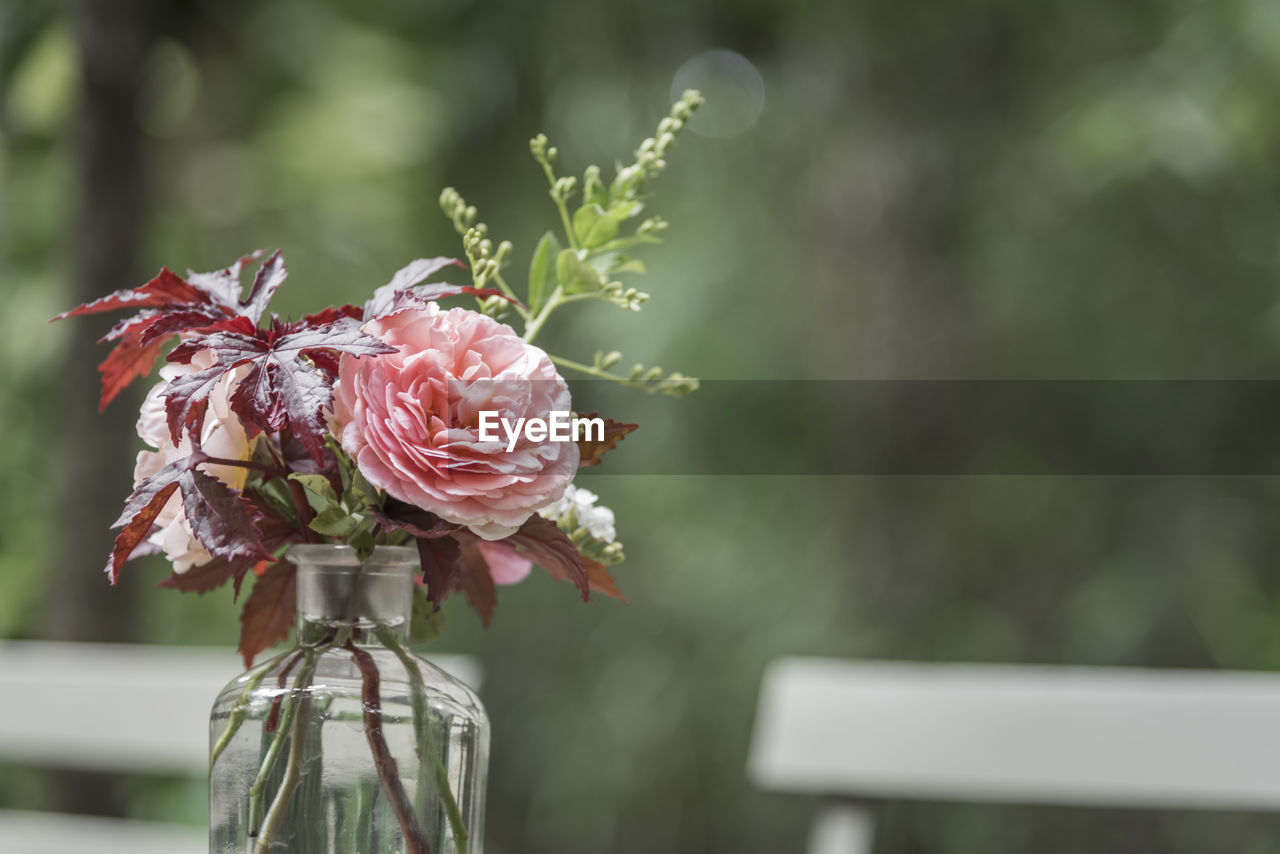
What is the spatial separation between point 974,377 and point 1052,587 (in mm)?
519

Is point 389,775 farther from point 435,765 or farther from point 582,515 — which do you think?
point 582,515

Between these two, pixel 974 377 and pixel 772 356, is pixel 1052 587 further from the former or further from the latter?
pixel 772 356

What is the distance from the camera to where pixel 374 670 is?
0.44 meters

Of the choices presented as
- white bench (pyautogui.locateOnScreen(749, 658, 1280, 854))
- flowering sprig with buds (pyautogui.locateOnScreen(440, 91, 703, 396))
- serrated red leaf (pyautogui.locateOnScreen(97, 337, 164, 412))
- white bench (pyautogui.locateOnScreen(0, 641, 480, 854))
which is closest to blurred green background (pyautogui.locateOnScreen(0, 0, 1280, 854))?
white bench (pyautogui.locateOnScreen(0, 641, 480, 854))

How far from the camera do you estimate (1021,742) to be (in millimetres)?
1203

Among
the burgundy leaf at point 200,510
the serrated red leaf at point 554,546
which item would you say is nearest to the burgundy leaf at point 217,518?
the burgundy leaf at point 200,510

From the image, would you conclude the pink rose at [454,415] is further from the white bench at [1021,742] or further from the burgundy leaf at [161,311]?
the white bench at [1021,742]

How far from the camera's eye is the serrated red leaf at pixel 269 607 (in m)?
0.49

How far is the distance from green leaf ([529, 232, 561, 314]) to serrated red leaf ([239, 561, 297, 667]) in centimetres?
16

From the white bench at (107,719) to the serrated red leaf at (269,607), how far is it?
0.93m

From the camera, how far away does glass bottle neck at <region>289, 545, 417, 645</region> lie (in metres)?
0.44

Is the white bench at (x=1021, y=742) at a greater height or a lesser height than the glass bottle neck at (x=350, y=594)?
lesser

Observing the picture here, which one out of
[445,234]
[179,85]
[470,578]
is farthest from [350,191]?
[470,578]

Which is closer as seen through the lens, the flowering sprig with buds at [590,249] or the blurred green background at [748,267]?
the flowering sprig with buds at [590,249]
